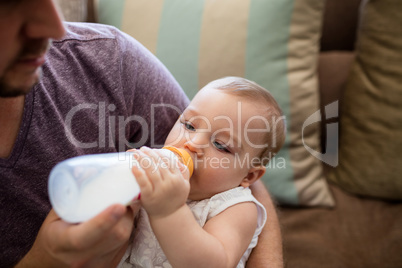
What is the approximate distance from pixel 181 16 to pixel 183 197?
2.88ft

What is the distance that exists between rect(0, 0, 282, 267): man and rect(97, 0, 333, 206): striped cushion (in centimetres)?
34

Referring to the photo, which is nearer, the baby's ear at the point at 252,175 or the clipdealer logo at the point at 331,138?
the baby's ear at the point at 252,175

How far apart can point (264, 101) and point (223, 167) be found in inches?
8.0

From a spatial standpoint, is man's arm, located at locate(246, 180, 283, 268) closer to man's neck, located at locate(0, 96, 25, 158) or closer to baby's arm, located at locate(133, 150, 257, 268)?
baby's arm, located at locate(133, 150, 257, 268)

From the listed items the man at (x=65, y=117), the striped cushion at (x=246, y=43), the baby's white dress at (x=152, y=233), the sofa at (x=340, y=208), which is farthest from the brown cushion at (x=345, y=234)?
the baby's white dress at (x=152, y=233)

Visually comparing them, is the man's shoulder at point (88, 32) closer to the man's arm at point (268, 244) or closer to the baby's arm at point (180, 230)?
the baby's arm at point (180, 230)

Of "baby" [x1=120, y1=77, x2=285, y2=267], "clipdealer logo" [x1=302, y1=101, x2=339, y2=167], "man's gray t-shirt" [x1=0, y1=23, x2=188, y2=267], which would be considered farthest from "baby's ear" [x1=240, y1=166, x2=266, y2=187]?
"clipdealer logo" [x1=302, y1=101, x2=339, y2=167]

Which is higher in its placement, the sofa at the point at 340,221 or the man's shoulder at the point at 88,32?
the man's shoulder at the point at 88,32

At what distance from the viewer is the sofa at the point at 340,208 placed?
1356mm

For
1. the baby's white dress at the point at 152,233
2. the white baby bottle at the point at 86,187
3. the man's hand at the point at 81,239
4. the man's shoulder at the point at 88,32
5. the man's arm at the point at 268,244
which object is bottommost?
the man's arm at the point at 268,244

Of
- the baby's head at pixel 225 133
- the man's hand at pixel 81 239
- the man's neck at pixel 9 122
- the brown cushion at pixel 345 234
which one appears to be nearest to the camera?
the man's hand at pixel 81 239

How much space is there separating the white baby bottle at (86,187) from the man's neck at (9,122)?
0.23 meters

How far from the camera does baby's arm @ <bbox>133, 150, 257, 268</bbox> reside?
67 cm

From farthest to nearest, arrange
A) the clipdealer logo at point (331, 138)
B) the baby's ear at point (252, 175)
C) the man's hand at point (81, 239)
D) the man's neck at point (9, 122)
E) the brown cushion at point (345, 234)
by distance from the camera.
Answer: the clipdealer logo at point (331, 138) < the brown cushion at point (345, 234) < the baby's ear at point (252, 175) < the man's neck at point (9, 122) < the man's hand at point (81, 239)
